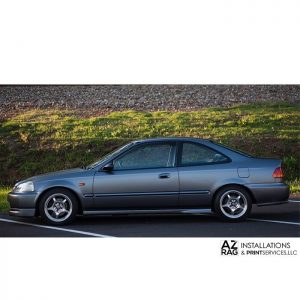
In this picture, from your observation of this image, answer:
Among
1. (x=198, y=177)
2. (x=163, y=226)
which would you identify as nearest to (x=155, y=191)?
(x=163, y=226)

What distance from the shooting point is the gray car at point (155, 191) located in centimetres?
1067

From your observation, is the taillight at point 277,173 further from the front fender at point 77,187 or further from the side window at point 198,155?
the front fender at point 77,187

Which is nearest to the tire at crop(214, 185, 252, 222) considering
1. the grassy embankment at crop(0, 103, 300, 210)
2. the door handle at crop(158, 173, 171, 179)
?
the door handle at crop(158, 173, 171, 179)

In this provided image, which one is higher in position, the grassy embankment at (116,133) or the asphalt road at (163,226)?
the grassy embankment at (116,133)

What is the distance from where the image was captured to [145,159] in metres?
10.9

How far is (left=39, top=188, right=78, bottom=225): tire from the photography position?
10.7 meters

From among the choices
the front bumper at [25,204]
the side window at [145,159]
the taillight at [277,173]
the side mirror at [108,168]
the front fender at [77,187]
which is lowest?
the front bumper at [25,204]

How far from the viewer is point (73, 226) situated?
10680 millimetres

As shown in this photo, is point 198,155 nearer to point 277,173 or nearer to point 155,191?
point 155,191

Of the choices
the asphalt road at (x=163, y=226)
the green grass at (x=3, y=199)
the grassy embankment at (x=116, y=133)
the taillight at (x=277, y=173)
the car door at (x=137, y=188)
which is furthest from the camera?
the grassy embankment at (x=116, y=133)

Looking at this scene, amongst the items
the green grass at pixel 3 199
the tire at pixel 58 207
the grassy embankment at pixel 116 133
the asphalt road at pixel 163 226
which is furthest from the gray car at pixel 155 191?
the grassy embankment at pixel 116 133

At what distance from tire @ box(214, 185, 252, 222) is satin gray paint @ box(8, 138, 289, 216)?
10 cm
